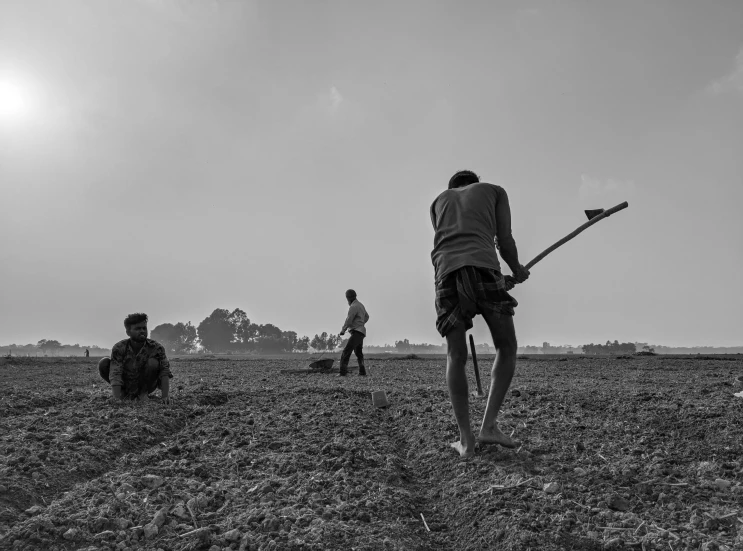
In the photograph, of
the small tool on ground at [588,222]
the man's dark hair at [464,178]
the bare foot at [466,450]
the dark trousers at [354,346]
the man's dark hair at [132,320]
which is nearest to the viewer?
the bare foot at [466,450]

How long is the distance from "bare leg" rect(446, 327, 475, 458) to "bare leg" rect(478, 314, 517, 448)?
158mm

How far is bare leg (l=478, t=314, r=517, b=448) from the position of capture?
344 centimetres

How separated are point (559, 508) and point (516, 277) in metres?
1.78

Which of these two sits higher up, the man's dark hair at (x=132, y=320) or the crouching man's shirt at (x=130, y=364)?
the man's dark hair at (x=132, y=320)

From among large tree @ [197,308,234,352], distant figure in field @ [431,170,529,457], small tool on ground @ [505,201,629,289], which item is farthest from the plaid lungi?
large tree @ [197,308,234,352]

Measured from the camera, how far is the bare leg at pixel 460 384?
3416 mm

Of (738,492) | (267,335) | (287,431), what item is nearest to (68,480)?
(287,431)

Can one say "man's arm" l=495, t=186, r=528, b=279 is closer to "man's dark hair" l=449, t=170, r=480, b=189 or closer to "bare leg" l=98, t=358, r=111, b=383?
"man's dark hair" l=449, t=170, r=480, b=189

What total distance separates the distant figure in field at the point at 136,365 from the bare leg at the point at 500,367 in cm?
424

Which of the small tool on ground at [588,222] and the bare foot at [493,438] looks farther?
the small tool on ground at [588,222]

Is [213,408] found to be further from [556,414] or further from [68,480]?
[556,414]

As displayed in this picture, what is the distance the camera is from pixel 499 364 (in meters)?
3.47

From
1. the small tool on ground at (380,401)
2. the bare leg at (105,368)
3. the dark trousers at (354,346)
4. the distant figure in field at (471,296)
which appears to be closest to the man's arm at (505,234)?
the distant figure in field at (471,296)

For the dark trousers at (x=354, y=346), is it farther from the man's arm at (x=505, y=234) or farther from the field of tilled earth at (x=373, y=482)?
the man's arm at (x=505, y=234)
